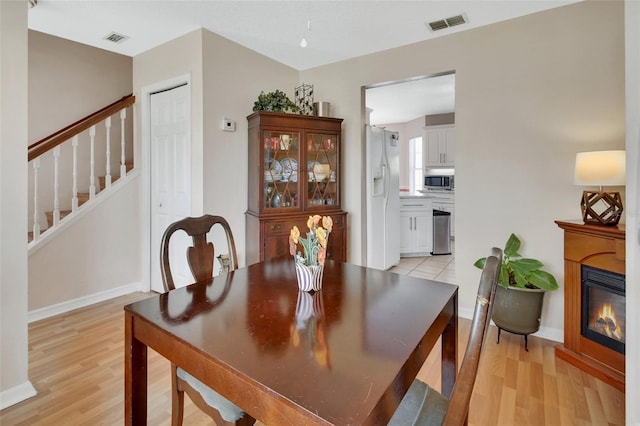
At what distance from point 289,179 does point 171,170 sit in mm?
1205

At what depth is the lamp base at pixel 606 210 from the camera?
2.15 m

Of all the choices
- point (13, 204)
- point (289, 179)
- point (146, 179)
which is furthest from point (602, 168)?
point (146, 179)

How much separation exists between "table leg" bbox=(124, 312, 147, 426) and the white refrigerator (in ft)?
9.91

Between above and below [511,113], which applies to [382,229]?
below

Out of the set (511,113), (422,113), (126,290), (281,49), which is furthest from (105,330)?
(422,113)

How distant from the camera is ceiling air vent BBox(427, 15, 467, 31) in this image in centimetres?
277

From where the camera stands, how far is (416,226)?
5.28 m

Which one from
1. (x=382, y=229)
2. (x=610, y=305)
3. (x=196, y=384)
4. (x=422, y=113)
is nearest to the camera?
(x=196, y=384)

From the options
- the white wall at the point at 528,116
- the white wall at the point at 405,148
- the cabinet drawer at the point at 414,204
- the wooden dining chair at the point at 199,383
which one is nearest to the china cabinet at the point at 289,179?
the white wall at the point at 528,116

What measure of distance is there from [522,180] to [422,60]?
1.46 m

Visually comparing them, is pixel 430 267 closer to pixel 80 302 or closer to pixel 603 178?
pixel 603 178

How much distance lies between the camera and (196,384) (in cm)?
126

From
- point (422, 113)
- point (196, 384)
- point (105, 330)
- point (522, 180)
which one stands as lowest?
point (105, 330)

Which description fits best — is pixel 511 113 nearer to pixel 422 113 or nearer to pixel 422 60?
pixel 422 60
